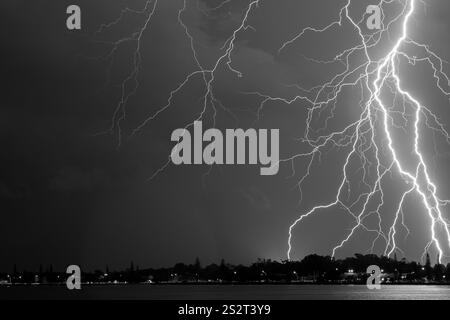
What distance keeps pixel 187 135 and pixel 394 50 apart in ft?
36.0

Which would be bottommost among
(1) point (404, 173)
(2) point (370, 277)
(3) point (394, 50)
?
(2) point (370, 277)

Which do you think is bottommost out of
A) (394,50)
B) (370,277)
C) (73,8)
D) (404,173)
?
(370,277)

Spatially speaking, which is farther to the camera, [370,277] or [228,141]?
[370,277]

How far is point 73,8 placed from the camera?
4553 cm
